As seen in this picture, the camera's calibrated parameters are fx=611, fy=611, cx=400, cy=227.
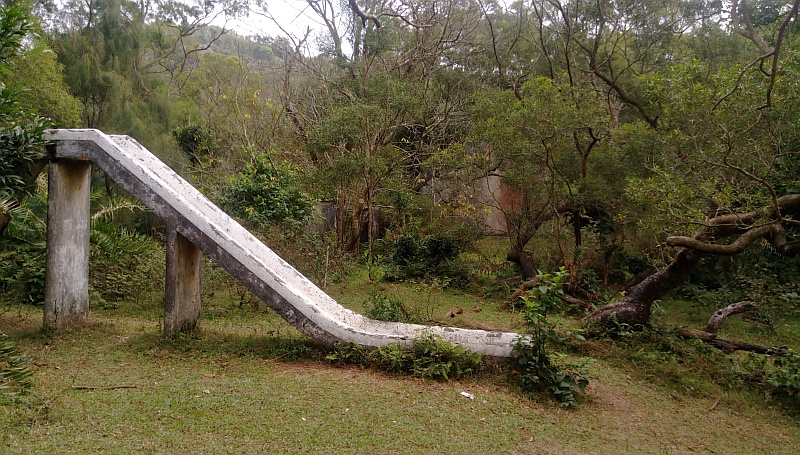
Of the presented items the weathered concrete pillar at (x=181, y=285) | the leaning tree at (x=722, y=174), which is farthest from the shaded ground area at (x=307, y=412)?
the leaning tree at (x=722, y=174)

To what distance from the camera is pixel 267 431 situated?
4316mm

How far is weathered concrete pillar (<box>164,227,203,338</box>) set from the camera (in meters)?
6.33

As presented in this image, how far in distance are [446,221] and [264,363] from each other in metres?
7.59

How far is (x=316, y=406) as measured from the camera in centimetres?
485

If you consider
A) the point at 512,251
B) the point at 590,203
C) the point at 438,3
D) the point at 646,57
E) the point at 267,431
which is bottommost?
the point at 267,431

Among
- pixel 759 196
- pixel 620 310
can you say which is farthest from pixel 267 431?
pixel 759 196

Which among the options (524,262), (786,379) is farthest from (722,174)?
(524,262)

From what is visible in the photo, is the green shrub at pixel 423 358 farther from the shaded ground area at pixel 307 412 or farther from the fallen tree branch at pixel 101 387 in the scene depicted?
the fallen tree branch at pixel 101 387

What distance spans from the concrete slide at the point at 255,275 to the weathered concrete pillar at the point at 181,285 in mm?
215

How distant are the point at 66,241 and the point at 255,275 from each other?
2.28m

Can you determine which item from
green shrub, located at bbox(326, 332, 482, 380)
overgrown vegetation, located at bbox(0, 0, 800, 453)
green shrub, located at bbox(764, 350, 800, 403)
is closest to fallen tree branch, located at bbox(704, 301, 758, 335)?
overgrown vegetation, located at bbox(0, 0, 800, 453)

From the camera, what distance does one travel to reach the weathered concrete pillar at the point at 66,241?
662cm

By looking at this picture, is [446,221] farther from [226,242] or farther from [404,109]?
[226,242]

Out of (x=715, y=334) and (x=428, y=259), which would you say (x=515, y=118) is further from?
(x=715, y=334)
